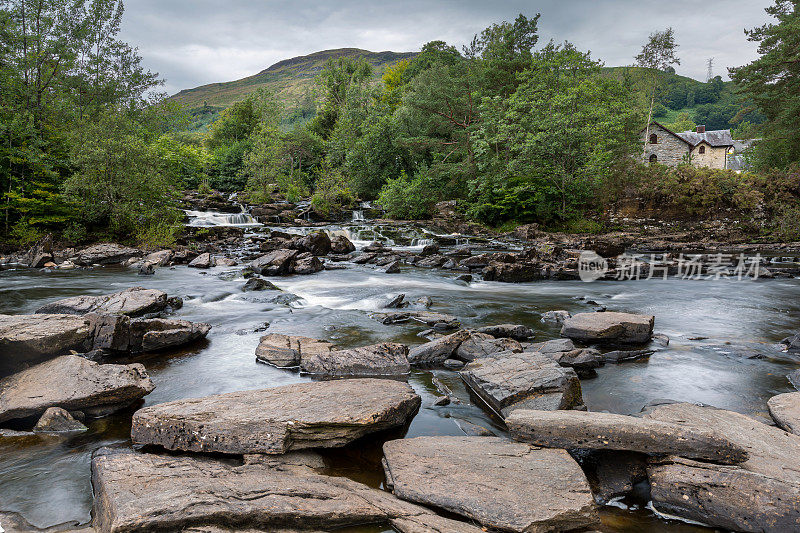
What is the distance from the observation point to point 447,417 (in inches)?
191

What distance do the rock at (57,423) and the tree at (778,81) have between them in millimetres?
37722

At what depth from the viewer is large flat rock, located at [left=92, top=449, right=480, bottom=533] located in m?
2.71

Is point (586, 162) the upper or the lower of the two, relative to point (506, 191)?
upper

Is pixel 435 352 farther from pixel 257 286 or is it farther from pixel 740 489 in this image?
pixel 257 286

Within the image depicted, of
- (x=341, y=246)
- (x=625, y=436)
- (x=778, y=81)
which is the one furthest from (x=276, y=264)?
(x=778, y=81)

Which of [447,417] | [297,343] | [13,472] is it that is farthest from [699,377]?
[13,472]

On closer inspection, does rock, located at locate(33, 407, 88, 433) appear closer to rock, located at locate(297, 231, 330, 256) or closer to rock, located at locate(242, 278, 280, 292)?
rock, located at locate(242, 278, 280, 292)

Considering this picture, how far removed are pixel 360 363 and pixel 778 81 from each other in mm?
38224

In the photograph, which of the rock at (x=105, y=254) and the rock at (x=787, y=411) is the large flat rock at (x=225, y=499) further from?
the rock at (x=105, y=254)

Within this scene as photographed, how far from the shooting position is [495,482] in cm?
330

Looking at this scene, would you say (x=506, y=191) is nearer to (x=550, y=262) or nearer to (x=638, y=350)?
(x=550, y=262)

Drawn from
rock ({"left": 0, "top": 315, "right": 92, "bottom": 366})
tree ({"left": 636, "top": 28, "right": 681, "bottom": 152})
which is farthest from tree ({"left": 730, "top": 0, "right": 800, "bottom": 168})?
rock ({"left": 0, "top": 315, "right": 92, "bottom": 366})

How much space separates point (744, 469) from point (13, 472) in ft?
20.0

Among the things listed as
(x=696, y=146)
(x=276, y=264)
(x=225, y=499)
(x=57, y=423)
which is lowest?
(x=57, y=423)
